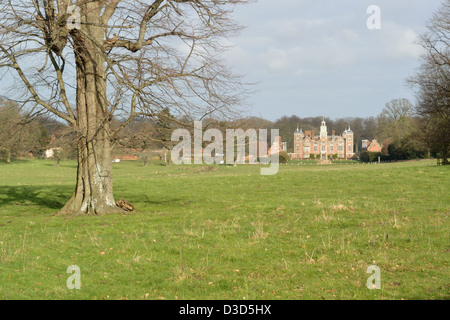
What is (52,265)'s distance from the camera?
8.73 metres

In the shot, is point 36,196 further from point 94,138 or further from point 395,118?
point 395,118

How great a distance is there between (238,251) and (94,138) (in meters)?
8.07

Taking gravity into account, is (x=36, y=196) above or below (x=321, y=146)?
below

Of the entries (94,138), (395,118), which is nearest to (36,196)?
(94,138)

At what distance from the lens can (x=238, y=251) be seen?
9.50 meters

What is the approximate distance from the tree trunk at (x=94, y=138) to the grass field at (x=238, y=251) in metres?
1.10

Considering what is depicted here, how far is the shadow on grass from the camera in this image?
20.8 m

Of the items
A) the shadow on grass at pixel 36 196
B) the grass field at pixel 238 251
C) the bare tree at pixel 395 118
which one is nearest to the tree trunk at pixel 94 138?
the grass field at pixel 238 251

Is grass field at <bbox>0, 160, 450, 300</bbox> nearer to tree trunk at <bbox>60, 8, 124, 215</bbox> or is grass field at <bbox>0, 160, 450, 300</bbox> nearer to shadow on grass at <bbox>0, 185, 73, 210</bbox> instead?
tree trunk at <bbox>60, 8, 124, 215</bbox>

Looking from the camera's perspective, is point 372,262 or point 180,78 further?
point 180,78

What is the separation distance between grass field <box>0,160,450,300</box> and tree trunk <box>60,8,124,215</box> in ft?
3.62
